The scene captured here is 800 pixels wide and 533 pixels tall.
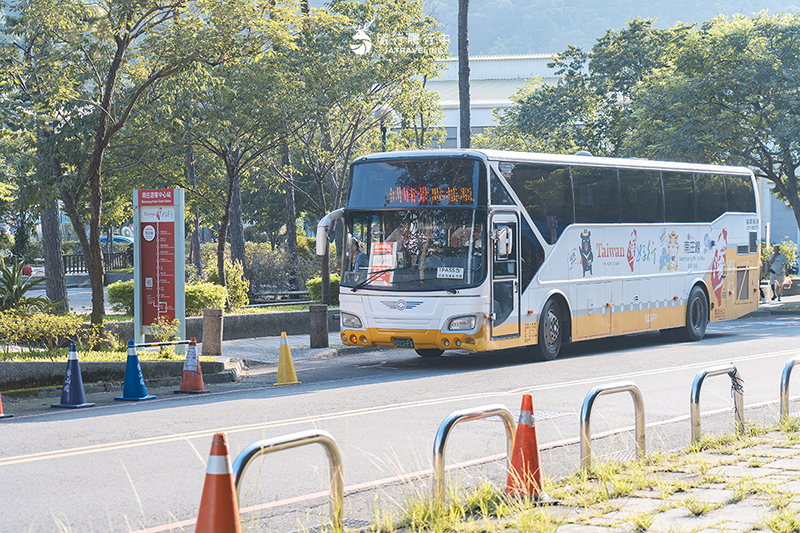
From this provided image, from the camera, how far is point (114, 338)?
50.7 ft

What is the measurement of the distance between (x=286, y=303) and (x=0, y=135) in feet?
41.0

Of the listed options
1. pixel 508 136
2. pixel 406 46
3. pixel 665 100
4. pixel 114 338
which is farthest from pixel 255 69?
pixel 508 136

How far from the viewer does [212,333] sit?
15.6 m

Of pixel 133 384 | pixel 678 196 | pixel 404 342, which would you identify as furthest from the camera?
pixel 678 196

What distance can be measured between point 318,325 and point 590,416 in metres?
11.7

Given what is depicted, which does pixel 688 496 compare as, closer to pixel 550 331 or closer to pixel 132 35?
pixel 550 331

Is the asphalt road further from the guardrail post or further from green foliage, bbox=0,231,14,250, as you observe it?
green foliage, bbox=0,231,14,250

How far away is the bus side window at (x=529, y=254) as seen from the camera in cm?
1520

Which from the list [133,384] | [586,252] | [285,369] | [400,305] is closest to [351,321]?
[400,305]

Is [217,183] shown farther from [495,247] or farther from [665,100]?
[495,247]

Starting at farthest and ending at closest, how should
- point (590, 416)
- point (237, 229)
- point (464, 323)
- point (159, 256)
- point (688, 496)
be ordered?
point (237, 229)
point (159, 256)
point (464, 323)
point (590, 416)
point (688, 496)

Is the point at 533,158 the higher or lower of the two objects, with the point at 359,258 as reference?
higher

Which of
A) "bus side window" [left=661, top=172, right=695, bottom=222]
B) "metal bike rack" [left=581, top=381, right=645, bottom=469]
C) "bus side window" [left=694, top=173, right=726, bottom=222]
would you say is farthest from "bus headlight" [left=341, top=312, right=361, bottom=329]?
"bus side window" [left=694, top=173, right=726, bottom=222]

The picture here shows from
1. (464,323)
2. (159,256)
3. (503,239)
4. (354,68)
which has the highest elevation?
(354,68)
